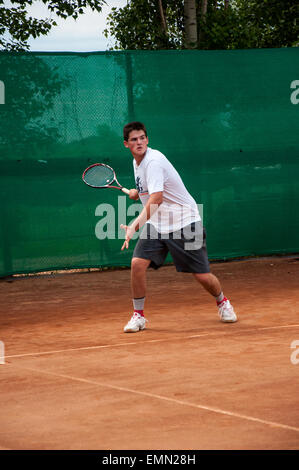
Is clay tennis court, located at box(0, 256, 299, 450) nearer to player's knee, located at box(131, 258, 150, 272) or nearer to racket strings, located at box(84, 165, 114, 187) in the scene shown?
player's knee, located at box(131, 258, 150, 272)

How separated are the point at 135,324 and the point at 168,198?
956 mm

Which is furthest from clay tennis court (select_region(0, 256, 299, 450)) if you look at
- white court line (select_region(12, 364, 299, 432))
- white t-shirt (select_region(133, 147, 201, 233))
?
white t-shirt (select_region(133, 147, 201, 233))

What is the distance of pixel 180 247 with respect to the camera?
544cm

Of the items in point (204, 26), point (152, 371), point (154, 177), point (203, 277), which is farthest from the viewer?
point (204, 26)

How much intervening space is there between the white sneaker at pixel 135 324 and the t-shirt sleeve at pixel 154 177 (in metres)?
0.94

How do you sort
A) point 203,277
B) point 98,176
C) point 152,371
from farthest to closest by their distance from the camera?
point 98,176, point 203,277, point 152,371

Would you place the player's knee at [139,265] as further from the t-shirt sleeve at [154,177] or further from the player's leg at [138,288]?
the t-shirt sleeve at [154,177]

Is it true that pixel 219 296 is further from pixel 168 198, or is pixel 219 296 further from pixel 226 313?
pixel 168 198

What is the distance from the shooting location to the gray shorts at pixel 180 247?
543 cm

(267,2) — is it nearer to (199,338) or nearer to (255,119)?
(255,119)

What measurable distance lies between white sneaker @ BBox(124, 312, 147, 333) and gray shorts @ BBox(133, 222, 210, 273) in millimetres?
406

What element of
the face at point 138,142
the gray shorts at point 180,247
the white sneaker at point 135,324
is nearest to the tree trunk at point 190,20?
the face at point 138,142

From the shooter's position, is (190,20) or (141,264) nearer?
(141,264)


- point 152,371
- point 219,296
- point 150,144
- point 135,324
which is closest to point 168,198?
point 219,296
